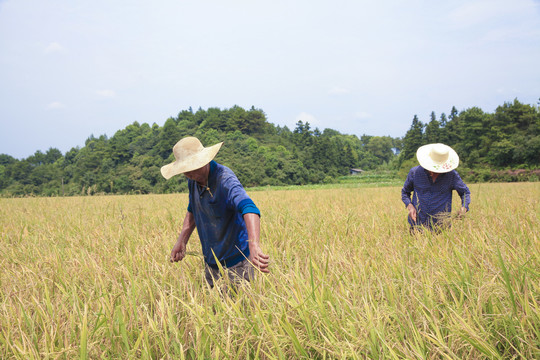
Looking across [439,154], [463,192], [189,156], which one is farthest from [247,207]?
[463,192]

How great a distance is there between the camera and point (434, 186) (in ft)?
12.7

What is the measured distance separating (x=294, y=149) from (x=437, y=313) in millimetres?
61079

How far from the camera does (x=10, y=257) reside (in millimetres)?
3230

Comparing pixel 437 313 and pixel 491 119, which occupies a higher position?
pixel 491 119

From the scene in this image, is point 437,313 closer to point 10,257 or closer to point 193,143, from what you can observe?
point 193,143

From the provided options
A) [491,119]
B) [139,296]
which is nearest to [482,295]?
[139,296]

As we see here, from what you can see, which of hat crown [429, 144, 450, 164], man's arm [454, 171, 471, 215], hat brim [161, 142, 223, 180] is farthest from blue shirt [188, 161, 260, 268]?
man's arm [454, 171, 471, 215]

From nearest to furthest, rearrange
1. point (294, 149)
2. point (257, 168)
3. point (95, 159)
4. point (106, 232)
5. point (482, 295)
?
1. point (482, 295)
2. point (106, 232)
3. point (257, 168)
4. point (95, 159)
5. point (294, 149)

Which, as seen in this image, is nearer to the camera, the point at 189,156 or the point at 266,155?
the point at 189,156

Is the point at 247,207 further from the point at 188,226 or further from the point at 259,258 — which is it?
the point at 188,226

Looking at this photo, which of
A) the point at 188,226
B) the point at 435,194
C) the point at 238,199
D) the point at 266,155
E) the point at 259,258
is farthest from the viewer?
the point at 266,155

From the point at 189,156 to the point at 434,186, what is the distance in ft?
9.58

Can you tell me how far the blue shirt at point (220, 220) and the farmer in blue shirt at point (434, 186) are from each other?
2230 mm

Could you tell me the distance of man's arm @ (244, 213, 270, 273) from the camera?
172 cm
